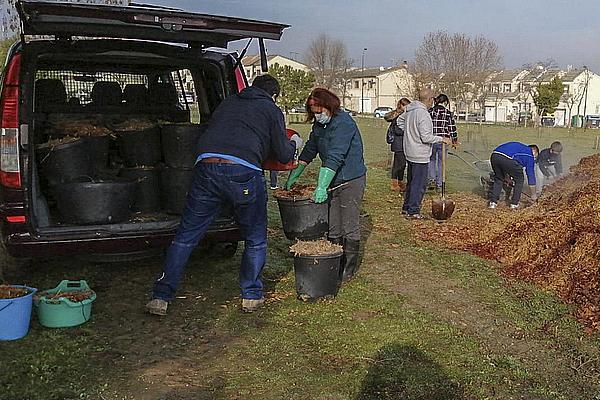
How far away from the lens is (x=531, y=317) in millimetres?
4922

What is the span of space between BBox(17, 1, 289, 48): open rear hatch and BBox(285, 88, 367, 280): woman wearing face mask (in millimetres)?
843

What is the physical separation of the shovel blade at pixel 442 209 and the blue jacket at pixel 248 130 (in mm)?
4308

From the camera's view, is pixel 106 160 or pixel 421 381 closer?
pixel 421 381

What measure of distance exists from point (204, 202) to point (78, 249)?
1.13 metres

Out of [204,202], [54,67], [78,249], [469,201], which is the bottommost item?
[469,201]

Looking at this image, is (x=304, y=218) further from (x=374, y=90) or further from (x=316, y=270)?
(x=374, y=90)

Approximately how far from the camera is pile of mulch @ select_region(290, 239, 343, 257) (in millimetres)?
5095

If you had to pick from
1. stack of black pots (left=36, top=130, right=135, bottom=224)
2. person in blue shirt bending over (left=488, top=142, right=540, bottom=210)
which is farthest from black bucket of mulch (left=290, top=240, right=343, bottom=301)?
person in blue shirt bending over (left=488, top=142, right=540, bottom=210)

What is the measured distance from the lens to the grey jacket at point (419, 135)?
8.57 meters

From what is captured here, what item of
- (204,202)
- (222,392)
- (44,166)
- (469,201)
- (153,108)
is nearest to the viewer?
(222,392)

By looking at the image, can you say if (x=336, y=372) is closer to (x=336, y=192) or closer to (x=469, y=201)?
(x=336, y=192)

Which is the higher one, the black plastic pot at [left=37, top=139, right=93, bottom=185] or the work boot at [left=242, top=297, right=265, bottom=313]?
the black plastic pot at [left=37, top=139, right=93, bottom=185]

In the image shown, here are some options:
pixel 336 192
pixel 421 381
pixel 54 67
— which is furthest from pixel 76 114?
pixel 421 381

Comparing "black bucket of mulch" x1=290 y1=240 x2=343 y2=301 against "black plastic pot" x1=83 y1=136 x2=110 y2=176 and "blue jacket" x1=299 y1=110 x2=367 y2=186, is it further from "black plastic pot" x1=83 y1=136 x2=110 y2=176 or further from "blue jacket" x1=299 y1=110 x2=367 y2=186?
"black plastic pot" x1=83 y1=136 x2=110 y2=176
